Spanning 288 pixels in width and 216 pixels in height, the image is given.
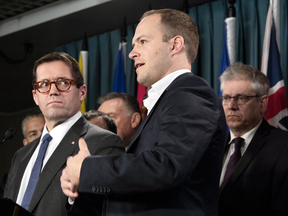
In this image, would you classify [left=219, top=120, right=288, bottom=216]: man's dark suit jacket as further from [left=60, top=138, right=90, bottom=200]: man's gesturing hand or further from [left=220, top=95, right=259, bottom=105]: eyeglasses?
[left=60, top=138, right=90, bottom=200]: man's gesturing hand

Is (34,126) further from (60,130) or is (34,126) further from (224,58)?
(224,58)

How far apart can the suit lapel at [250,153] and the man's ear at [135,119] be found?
4.58ft

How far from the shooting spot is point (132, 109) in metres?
3.76

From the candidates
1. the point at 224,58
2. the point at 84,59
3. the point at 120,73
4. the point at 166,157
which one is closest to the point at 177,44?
the point at 166,157

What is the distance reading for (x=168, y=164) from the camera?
1.18 m

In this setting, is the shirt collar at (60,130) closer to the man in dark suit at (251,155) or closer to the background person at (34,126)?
the man in dark suit at (251,155)

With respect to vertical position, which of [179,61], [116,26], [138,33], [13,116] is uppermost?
[116,26]

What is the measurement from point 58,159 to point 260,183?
1332 millimetres

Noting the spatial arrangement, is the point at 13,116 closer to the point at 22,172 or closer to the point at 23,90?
the point at 23,90

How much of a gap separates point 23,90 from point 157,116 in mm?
6732

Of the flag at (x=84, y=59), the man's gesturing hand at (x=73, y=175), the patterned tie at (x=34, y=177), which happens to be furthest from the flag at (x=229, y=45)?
the man's gesturing hand at (x=73, y=175)

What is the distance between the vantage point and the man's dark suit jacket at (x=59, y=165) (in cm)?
177

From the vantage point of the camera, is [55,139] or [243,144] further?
[243,144]

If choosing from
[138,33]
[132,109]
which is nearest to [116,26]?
[132,109]
